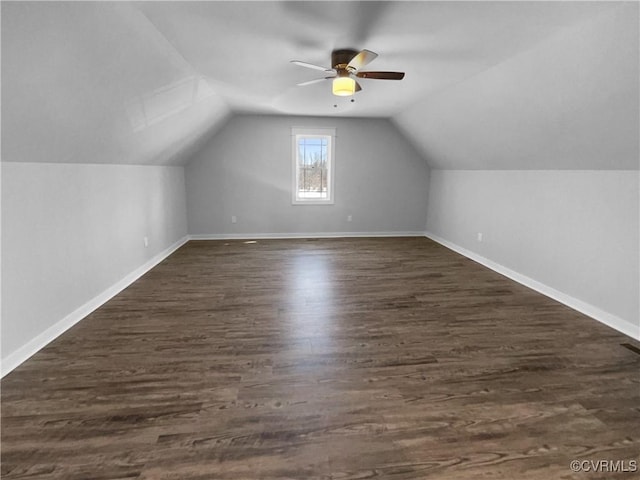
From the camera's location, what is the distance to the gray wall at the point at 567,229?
2764 millimetres

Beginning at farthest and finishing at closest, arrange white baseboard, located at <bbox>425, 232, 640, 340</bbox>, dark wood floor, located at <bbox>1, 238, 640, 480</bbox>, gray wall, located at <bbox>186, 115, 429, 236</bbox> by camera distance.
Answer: gray wall, located at <bbox>186, 115, 429, 236</bbox>
white baseboard, located at <bbox>425, 232, 640, 340</bbox>
dark wood floor, located at <bbox>1, 238, 640, 480</bbox>

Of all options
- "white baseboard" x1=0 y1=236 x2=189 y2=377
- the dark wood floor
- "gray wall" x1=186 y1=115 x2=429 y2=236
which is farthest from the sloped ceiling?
"gray wall" x1=186 y1=115 x2=429 y2=236

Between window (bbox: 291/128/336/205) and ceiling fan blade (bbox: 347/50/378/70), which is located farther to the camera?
window (bbox: 291/128/336/205)

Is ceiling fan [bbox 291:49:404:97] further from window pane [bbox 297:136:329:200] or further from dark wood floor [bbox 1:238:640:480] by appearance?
window pane [bbox 297:136:329:200]

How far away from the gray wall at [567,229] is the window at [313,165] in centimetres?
245

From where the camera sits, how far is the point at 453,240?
5574 millimetres

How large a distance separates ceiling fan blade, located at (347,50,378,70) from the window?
11.1 feet

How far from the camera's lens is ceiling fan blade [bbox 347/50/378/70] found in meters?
2.36

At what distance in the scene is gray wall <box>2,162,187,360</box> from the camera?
2.15 meters

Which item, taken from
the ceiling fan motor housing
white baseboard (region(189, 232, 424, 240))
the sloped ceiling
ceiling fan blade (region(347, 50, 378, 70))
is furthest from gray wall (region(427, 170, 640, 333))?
the ceiling fan motor housing

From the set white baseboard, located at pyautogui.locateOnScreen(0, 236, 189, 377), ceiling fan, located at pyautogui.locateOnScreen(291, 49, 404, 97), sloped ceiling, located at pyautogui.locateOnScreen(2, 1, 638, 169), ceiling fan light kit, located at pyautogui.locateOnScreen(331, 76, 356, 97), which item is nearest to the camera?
sloped ceiling, located at pyautogui.locateOnScreen(2, 1, 638, 169)

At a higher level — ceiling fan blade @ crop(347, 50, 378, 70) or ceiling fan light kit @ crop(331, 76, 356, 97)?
ceiling fan blade @ crop(347, 50, 378, 70)

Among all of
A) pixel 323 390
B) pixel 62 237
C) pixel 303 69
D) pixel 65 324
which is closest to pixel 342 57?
pixel 303 69

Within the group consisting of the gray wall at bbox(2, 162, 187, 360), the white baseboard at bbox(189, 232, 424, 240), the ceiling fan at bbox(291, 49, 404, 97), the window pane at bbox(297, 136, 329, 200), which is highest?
the ceiling fan at bbox(291, 49, 404, 97)
